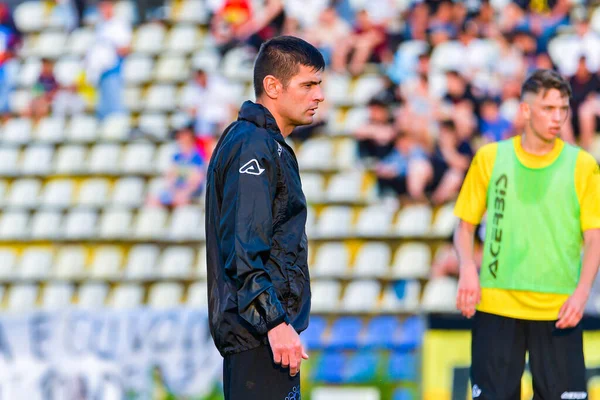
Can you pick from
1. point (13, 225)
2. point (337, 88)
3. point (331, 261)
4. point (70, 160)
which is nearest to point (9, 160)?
point (70, 160)

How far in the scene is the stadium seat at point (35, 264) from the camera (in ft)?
38.4

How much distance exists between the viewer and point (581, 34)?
10.4 m

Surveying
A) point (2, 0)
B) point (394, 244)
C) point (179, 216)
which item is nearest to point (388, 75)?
point (394, 244)

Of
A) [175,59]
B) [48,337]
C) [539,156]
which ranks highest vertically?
[175,59]

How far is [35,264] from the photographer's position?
468 inches

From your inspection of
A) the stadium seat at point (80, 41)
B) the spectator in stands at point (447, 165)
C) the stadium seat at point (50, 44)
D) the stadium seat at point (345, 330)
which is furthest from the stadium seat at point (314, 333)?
the stadium seat at point (50, 44)

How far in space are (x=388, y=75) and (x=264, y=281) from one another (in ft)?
27.0

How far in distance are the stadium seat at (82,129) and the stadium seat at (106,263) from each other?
1737 mm

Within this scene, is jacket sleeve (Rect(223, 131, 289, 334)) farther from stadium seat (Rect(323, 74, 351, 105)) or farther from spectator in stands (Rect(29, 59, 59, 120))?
spectator in stands (Rect(29, 59, 59, 120))

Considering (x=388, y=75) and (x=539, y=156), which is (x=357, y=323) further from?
(x=539, y=156)

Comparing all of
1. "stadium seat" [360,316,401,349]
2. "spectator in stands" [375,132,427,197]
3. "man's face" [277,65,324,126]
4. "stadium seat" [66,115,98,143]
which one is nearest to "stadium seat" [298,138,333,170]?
"spectator in stands" [375,132,427,197]

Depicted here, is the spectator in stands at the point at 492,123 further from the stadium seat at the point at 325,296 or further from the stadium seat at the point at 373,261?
the stadium seat at the point at 325,296

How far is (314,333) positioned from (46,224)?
4607 millimetres

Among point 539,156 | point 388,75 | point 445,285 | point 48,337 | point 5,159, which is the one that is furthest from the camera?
point 5,159
